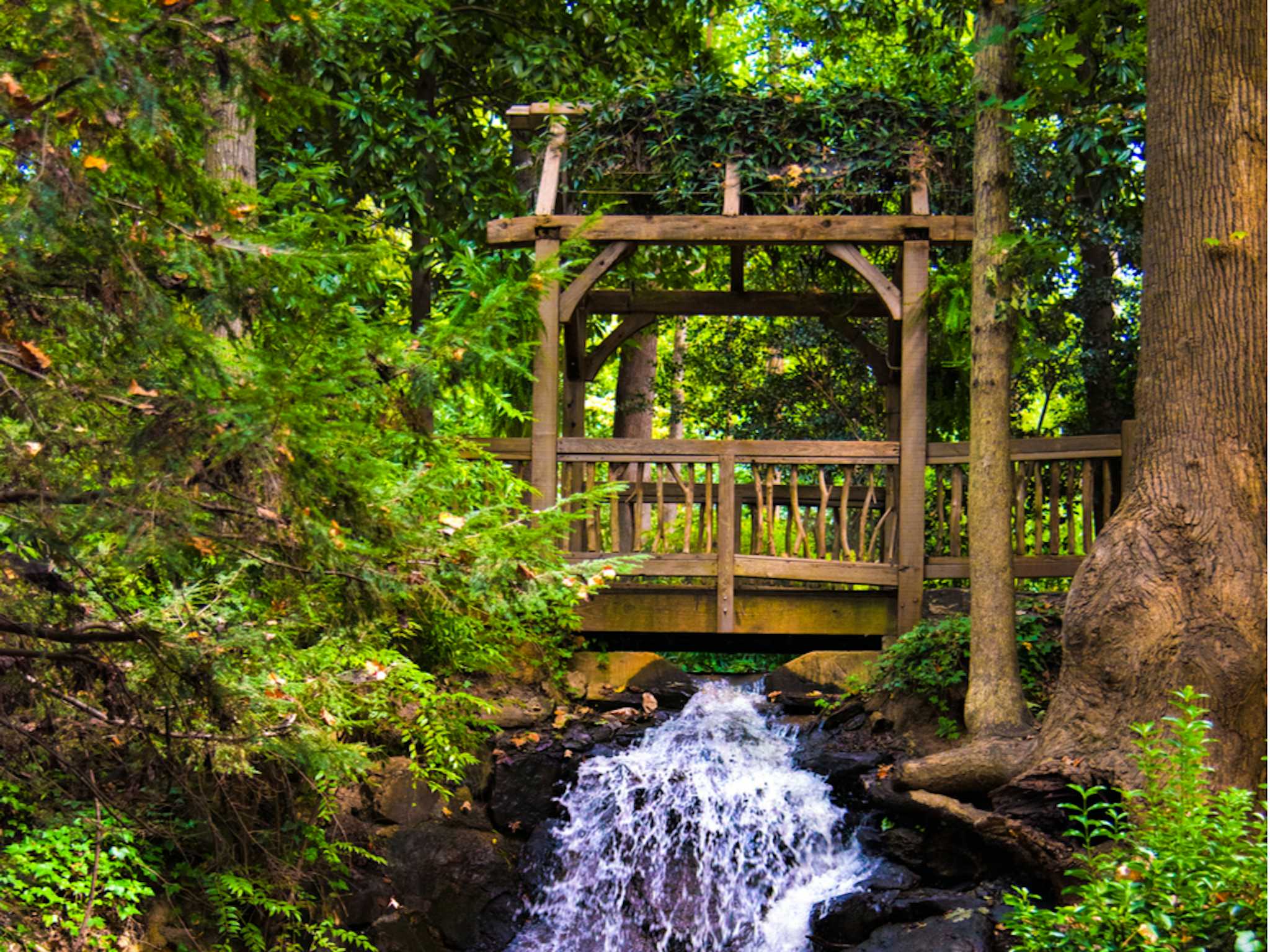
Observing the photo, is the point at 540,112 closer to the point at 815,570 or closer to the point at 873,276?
the point at 873,276

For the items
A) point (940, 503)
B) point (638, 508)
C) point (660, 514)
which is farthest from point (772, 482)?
point (940, 503)

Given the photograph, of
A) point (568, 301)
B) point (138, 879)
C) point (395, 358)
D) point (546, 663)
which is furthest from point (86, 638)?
point (568, 301)

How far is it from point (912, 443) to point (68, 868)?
619cm

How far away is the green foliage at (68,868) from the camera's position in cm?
491

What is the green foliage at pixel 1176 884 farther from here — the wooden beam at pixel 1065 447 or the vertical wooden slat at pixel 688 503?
the vertical wooden slat at pixel 688 503

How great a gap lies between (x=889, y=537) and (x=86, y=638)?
20.8 feet

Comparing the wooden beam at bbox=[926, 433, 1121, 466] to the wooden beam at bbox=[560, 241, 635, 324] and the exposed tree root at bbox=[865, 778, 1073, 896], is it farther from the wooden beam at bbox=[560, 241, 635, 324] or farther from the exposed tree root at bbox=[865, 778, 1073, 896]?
the wooden beam at bbox=[560, 241, 635, 324]

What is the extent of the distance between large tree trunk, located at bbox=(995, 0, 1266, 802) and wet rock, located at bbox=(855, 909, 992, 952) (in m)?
0.68

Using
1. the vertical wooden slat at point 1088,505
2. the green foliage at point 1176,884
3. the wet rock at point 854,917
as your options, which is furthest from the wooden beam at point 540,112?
the green foliage at point 1176,884

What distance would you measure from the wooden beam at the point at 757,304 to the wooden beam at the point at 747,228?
83.3 inches

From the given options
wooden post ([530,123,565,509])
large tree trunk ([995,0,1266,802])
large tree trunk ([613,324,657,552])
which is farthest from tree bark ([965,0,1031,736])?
large tree trunk ([613,324,657,552])

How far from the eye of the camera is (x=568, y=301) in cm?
920

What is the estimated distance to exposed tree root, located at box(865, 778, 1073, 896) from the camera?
5719mm

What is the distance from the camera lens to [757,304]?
11383 mm
